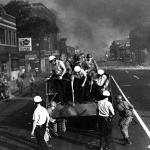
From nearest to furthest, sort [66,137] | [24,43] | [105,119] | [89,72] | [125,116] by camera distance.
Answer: [105,119] < [125,116] < [66,137] < [89,72] < [24,43]

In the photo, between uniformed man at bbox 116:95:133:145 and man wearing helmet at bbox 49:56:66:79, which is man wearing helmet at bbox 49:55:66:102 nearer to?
man wearing helmet at bbox 49:56:66:79

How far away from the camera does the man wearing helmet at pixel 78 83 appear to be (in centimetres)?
1302

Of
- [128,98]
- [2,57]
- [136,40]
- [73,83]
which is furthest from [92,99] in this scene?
[136,40]

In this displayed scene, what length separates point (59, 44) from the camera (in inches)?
3590

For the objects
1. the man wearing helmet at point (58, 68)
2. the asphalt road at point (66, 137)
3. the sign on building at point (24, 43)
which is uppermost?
the sign on building at point (24, 43)

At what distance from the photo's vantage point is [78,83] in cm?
1320

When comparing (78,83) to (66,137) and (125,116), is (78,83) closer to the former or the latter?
(66,137)

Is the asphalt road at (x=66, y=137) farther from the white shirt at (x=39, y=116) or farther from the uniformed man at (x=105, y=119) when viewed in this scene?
the white shirt at (x=39, y=116)

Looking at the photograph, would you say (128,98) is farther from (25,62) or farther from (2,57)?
(25,62)

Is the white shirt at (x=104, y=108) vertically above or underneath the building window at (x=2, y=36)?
underneath

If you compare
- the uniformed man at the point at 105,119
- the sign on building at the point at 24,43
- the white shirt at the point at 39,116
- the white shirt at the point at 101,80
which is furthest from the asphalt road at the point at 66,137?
the sign on building at the point at 24,43

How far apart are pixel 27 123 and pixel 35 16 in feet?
174

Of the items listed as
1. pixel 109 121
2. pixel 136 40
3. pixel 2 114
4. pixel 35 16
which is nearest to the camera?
pixel 109 121

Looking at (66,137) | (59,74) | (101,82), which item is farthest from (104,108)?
(59,74)
